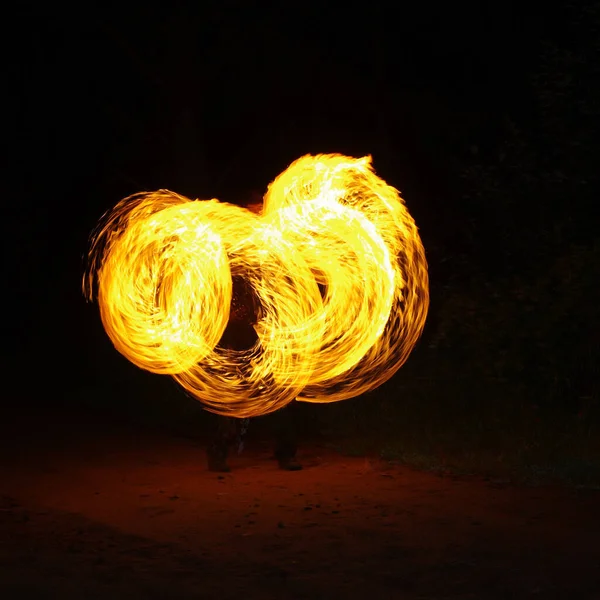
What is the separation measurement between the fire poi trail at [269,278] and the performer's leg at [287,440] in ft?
0.63

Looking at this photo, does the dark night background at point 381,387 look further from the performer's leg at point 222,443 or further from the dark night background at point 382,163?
the performer's leg at point 222,443

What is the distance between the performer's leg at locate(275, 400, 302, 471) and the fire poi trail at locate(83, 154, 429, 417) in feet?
0.63

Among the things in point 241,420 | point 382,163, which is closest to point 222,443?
point 241,420

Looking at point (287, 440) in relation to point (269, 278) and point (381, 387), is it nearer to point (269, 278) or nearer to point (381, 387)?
point (269, 278)

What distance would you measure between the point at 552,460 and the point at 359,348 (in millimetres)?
2340

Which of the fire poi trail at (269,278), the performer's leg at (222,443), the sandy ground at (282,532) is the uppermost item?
the fire poi trail at (269,278)

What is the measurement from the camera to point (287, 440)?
37.5ft

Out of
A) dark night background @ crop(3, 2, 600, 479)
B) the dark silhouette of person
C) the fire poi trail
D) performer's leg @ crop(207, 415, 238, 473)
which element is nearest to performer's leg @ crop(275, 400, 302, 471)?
the dark silhouette of person

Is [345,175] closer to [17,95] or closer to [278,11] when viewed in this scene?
[278,11]

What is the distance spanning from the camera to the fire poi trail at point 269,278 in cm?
1115

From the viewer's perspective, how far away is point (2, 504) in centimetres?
991

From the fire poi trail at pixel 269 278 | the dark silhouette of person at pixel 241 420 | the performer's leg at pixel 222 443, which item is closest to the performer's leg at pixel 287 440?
the dark silhouette of person at pixel 241 420

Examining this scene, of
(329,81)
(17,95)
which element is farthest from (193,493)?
(17,95)

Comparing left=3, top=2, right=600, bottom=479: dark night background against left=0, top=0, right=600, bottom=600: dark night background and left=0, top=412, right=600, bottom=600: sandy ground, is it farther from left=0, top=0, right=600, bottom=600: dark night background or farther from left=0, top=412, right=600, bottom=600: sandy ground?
left=0, top=412, right=600, bottom=600: sandy ground
